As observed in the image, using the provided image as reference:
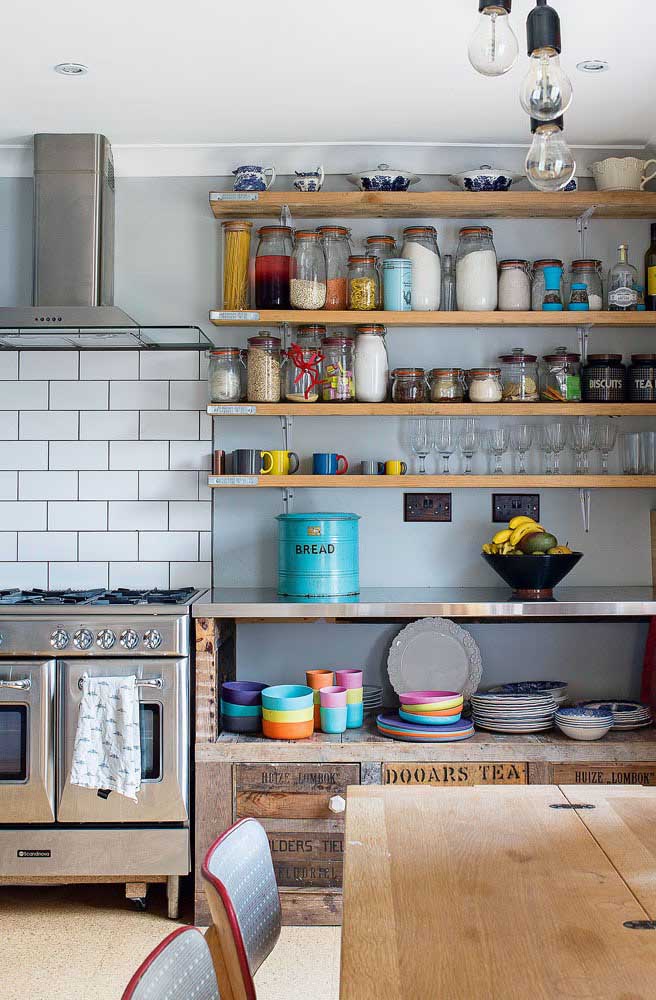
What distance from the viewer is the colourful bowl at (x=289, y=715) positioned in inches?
133

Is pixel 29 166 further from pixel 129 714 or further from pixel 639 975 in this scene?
pixel 639 975

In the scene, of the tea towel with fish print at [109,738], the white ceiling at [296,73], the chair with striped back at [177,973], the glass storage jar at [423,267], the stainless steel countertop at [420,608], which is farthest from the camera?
the glass storage jar at [423,267]

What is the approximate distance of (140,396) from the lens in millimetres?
3906

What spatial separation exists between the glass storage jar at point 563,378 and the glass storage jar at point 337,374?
Result: 73 cm

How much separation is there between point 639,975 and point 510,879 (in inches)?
14.7

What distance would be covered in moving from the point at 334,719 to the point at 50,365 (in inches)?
68.5

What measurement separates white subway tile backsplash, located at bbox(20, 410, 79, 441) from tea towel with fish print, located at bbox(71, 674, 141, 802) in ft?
3.55

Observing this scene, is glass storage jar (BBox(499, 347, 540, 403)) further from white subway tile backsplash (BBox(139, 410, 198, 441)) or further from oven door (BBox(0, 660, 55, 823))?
oven door (BBox(0, 660, 55, 823))

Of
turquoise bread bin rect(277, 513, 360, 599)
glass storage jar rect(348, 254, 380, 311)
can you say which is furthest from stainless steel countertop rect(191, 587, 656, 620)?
glass storage jar rect(348, 254, 380, 311)

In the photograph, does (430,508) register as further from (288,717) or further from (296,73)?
(296,73)

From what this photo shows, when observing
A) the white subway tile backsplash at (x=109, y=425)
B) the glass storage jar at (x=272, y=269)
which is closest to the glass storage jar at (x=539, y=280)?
the glass storage jar at (x=272, y=269)

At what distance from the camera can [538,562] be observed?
3.46 meters

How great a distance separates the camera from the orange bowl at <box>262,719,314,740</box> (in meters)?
3.37

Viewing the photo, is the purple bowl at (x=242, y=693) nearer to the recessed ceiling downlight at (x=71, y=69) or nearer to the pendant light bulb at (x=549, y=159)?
the recessed ceiling downlight at (x=71, y=69)
